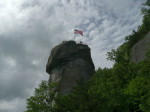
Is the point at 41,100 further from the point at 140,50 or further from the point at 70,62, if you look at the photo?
the point at 70,62

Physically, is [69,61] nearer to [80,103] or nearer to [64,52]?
[64,52]

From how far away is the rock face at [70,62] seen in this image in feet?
221

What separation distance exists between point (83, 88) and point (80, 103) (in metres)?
3.58

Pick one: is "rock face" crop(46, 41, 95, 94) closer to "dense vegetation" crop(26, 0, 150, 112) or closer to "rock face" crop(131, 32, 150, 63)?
"dense vegetation" crop(26, 0, 150, 112)

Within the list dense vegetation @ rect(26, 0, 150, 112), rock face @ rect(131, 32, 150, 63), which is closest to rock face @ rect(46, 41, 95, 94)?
dense vegetation @ rect(26, 0, 150, 112)

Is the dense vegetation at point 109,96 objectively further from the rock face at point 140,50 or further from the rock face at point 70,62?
the rock face at point 70,62

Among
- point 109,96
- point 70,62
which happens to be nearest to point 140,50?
point 109,96

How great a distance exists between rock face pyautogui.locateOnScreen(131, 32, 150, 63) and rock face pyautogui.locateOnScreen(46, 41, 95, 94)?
66.5ft

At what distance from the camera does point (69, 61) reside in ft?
229

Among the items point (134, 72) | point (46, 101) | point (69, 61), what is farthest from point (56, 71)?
point (134, 72)

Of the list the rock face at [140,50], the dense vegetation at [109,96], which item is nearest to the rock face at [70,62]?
the dense vegetation at [109,96]

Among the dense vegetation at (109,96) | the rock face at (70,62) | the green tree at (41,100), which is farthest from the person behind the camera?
the rock face at (70,62)

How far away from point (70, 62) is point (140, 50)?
2584 centimetres

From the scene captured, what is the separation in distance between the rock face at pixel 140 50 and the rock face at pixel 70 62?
20.3 m
